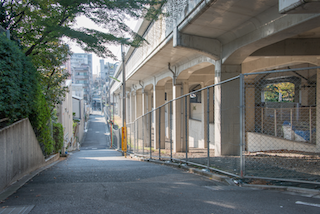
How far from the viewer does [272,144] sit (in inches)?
496

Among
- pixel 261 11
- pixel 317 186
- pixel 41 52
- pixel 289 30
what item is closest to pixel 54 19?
pixel 41 52

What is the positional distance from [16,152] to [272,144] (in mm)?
10993

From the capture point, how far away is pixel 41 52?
9453 mm

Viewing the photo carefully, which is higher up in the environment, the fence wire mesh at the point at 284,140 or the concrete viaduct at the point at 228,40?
the concrete viaduct at the point at 228,40

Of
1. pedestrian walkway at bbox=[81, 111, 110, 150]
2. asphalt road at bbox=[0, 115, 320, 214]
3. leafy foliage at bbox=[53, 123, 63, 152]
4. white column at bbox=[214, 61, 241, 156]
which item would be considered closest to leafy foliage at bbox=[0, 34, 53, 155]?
asphalt road at bbox=[0, 115, 320, 214]

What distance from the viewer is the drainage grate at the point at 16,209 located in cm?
363

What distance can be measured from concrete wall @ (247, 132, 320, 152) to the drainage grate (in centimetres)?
1023

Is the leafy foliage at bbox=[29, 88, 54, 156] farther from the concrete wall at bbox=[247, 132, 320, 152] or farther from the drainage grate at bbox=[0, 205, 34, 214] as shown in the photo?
the concrete wall at bbox=[247, 132, 320, 152]

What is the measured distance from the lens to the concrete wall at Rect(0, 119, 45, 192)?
5059 mm

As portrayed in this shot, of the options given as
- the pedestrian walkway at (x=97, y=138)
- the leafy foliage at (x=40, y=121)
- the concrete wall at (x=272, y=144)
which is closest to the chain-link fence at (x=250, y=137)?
the concrete wall at (x=272, y=144)

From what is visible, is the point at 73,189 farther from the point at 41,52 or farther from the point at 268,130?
the point at 268,130

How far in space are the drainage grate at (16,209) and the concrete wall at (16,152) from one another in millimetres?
1209

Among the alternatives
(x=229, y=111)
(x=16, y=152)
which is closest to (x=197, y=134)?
(x=229, y=111)

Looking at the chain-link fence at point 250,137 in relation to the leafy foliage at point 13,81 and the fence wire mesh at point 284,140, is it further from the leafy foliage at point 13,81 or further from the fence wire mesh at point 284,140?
the leafy foliage at point 13,81
